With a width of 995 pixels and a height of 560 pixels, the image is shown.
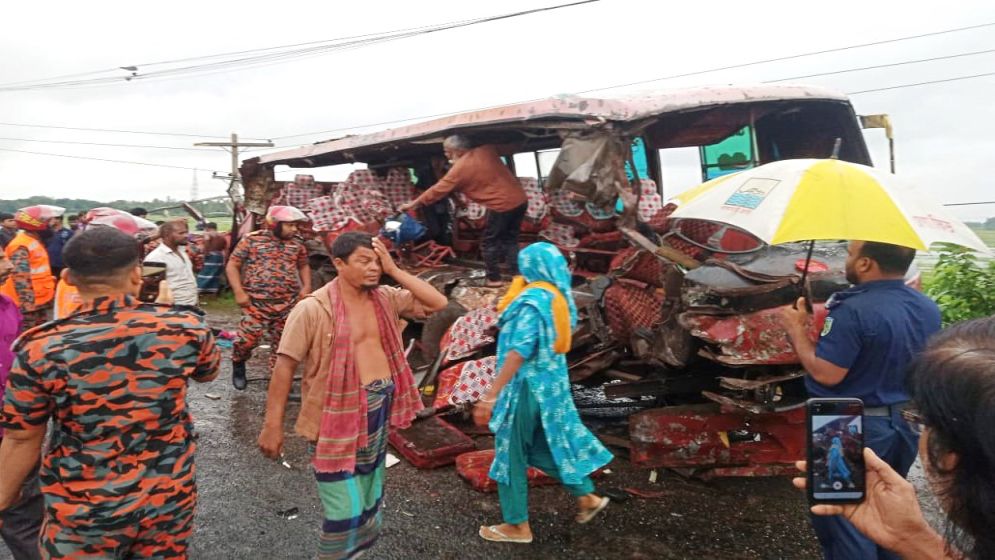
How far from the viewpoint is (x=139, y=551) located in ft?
7.13

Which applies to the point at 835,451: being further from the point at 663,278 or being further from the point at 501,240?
the point at 501,240

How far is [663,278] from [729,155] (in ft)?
9.02

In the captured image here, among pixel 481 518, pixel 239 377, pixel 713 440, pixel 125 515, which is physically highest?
pixel 125 515

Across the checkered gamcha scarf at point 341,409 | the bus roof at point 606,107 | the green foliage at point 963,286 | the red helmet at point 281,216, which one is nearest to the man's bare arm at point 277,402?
the checkered gamcha scarf at point 341,409

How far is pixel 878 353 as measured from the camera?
7.91ft

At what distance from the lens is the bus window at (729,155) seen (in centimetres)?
637

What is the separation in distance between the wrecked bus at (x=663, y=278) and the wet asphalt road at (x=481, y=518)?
276 mm

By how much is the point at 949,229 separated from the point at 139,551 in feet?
11.0

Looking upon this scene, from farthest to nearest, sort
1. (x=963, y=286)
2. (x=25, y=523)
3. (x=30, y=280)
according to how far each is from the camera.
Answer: (x=963, y=286) < (x=30, y=280) < (x=25, y=523)

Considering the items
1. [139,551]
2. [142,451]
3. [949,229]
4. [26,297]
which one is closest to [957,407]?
[949,229]

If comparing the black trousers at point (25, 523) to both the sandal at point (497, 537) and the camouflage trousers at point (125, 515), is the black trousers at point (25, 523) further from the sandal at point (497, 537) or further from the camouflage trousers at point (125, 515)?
the sandal at point (497, 537)

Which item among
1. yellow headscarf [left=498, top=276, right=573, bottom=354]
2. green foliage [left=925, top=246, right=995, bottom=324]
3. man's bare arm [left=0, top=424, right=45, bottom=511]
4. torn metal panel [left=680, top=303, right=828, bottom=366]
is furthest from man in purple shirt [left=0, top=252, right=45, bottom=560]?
green foliage [left=925, top=246, right=995, bottom=324]

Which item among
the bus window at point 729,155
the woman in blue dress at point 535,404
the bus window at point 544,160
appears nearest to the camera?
the woman in blue dress at point 535,404

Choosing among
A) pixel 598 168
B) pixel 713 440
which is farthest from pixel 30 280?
pixel 713 440
